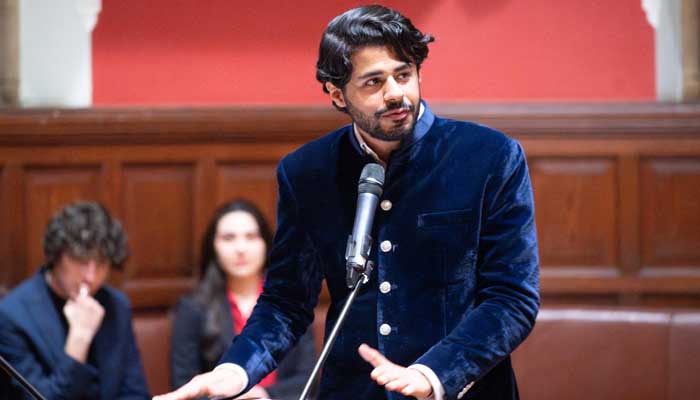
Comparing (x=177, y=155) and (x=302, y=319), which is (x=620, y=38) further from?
(x=302, y=319)

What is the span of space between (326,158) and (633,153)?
2465 mm

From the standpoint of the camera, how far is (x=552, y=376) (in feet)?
13.3

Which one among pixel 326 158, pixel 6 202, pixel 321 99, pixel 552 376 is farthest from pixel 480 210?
pixel 6 202

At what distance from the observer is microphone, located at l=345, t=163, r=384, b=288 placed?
5.68 ft

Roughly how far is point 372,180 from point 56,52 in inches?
114

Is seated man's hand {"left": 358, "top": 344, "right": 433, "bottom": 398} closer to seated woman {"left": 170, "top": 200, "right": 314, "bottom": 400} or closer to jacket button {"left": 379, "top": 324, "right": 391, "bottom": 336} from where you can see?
jacket button {"left": 379, "top": 324, "right": 391, "bottom": 336}

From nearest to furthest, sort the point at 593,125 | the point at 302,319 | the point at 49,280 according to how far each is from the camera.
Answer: the point at 302,319, the point at 49,280, the point at 593,125

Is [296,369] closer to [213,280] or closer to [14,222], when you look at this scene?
[213,280]

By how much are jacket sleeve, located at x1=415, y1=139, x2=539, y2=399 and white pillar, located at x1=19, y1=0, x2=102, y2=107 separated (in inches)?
109

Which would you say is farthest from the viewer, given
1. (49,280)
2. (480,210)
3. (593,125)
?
(593,125)

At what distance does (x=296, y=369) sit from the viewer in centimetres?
400

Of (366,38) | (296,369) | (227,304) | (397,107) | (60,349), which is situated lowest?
(296,369)

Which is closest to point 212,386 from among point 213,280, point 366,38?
point 366,38

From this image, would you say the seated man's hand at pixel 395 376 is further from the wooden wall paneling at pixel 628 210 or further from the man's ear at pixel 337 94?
the wooden wall paneling at pixel 628 210
